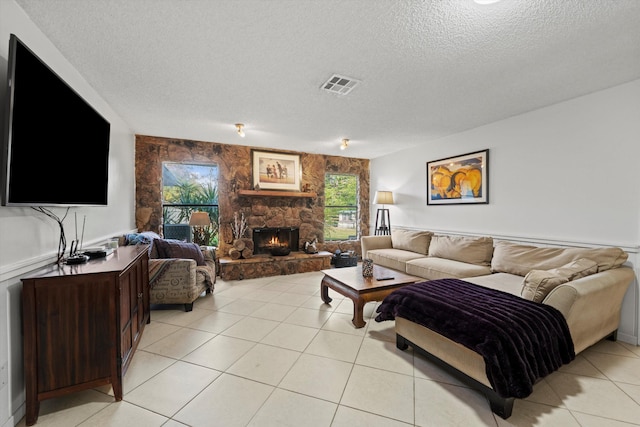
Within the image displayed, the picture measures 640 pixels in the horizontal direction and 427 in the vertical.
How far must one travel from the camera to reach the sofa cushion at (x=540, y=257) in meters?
2.46

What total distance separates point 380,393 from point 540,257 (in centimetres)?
249

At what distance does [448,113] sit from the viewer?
347 centimetres

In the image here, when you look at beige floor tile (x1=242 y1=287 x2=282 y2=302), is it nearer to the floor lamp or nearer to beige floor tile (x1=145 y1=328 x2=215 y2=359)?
beige floor tile (x1=145 y1=328 x2=215 y2=359)

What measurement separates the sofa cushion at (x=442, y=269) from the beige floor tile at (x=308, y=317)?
1.47 metres

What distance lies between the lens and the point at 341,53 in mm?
Answer: 2107

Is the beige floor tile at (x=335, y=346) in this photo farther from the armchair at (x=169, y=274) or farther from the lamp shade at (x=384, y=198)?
the lamp shade at (x=384, y=198)

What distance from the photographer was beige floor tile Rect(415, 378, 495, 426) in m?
1.55

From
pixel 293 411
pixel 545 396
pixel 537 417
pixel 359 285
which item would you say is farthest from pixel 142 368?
pixel 545 396

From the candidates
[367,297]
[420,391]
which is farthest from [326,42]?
[420,391]

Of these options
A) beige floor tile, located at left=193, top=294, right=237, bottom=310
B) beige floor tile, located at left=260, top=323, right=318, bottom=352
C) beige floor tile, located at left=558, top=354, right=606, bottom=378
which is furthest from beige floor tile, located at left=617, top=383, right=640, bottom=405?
beige floor tile, located at left=193, top=294, right=237, bottom=310

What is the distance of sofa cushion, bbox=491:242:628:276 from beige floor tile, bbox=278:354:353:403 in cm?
236

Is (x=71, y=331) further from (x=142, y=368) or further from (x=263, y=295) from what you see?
(x=263, y=295)

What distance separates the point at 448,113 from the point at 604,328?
8.92 feet

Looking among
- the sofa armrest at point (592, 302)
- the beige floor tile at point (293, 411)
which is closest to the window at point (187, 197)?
the beige floor tile at point (293, 411)
